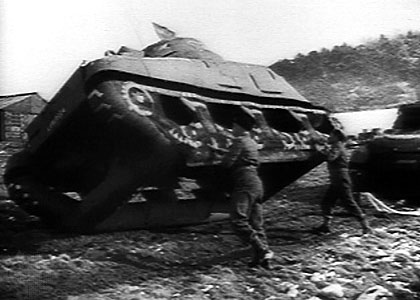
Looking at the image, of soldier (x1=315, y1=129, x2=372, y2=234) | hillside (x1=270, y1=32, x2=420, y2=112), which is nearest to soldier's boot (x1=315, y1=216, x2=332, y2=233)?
soldier (x1=315, y1=129, x2=372, y2=234)

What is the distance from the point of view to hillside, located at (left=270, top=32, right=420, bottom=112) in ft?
7.00

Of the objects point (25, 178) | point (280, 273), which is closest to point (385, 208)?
point (280, 273)

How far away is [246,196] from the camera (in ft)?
6.48

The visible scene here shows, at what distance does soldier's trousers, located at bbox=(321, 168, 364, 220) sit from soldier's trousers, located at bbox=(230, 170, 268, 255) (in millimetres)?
248

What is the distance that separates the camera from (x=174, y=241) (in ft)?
6.59

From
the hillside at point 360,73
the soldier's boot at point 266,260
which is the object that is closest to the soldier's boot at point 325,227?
the soldier's boot at point 266,260

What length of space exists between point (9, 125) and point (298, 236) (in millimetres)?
931

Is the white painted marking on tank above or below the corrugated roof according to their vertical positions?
above

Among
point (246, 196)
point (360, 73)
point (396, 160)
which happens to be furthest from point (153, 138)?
point (396, 160)

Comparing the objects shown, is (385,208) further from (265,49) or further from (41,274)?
(41,274)

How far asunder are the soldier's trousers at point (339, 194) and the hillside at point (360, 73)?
0.66 feet

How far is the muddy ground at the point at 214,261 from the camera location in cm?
191

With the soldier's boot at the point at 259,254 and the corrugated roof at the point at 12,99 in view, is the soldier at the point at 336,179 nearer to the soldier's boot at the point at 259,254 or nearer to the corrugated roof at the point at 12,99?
the soldier's boot at the point at 259,254

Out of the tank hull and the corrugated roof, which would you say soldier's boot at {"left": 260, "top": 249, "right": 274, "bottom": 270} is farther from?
the corrugated roof
